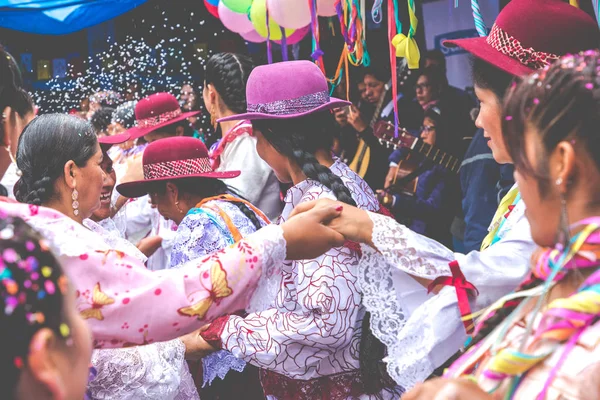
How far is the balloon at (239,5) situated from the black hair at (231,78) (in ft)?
0.94

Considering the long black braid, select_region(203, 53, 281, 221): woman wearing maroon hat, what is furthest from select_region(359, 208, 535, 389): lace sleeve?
select_region(203, 53, 281, 221): woman wearing maroon hat

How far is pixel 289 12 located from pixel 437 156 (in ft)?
5.41

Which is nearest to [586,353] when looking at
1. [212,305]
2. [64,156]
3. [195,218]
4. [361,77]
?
[212,305]

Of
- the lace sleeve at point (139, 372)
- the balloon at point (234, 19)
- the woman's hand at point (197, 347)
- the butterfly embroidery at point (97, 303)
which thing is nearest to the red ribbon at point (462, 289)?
the butterfly embroidery at point (97, 303)

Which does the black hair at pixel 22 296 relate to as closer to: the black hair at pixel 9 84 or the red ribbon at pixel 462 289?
the red ribbon at pixel 462 289

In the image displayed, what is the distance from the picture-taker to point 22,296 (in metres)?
1.09

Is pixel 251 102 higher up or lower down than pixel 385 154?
higher up

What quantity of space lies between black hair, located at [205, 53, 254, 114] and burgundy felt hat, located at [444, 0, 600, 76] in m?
2.29

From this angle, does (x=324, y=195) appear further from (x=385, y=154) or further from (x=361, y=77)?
(x=361, y=77)

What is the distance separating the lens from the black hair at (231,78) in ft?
14.1

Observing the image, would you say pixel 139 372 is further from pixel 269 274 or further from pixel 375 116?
pixel 375 116

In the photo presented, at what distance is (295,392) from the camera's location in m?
2.62

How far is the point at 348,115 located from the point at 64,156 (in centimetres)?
346

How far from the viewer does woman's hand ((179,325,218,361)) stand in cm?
286
